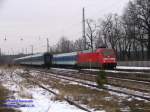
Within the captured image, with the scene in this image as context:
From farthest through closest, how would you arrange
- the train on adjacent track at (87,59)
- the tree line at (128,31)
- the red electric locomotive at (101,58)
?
the tree line at (128,31)
the train on adjacent track at (87,59)
the red electric locomotive at (101,58)

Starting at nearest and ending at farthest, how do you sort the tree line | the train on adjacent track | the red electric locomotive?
the red electric locomotive
the train on adjacent track
the tree line

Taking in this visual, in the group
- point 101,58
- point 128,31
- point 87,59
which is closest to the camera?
point 101,58

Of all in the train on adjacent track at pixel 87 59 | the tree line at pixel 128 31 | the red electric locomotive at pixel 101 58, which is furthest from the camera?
the tree line at pixel 128 31

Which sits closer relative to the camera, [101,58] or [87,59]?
[101,58]

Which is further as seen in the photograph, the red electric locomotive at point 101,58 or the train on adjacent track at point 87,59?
the train on adjacent track at point 87,59

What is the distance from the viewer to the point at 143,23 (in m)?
84.4

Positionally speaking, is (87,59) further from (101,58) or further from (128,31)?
(128,31)

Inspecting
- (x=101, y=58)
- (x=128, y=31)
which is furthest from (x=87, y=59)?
(x=128, y=31)

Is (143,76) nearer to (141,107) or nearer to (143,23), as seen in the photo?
(141,107)

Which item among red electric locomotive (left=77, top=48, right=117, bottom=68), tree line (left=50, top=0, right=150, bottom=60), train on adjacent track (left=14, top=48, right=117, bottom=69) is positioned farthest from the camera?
tree line (left=50, top=0, right=150, bottom=60)

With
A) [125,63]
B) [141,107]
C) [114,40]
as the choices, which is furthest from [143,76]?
[114,40]

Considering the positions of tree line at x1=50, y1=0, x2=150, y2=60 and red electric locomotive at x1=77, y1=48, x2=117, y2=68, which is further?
tree line at x1=50, y1=0, x2=150, y2=60

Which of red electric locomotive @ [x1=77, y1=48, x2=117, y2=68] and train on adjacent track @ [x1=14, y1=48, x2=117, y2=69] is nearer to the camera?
red electric locomotive @ [x1=77, y1=48, x2=117, y2=68]

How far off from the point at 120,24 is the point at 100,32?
29.9 feet
